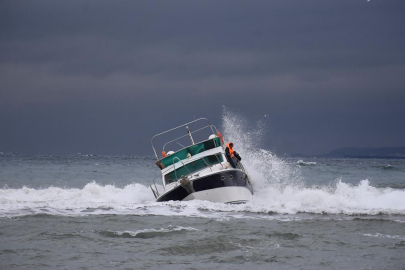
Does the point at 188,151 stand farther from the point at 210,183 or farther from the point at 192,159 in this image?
the point at 210,183

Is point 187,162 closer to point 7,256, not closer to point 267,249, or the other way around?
point 267,249

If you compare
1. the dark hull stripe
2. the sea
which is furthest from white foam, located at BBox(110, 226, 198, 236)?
the dark hull stripe

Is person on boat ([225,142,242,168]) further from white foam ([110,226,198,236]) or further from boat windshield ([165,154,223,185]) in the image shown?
white foam ([110,226,198,236])

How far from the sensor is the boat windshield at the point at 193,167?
18.0m

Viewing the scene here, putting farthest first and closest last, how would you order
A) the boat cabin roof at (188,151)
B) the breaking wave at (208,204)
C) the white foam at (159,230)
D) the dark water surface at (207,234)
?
1. the boat cabin roof at (188,151)
2. the breaking wave at (208,204)
3. the white foam at (159,230)
4. the dark water surface at (207,234)

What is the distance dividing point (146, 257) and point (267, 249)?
8.51 feet

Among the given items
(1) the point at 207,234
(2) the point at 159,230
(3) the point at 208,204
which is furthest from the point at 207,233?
(3) the point at 208,204

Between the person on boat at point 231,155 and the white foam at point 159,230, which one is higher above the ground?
the person on boat at point 231,155

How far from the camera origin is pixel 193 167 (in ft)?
59.5

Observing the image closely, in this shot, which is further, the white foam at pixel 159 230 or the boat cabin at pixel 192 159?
the boat cabin at pixel 192 159

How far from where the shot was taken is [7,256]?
9320 millimetres

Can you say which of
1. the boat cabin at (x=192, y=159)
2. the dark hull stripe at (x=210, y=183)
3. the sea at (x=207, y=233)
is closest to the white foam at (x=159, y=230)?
the sea at (x=207, y=233)

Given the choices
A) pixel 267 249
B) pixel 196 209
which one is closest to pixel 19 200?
pixel 196 209

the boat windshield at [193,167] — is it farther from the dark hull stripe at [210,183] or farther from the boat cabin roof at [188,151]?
the dark hull stripe at [210,183]
